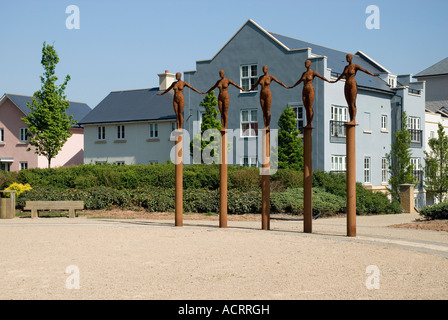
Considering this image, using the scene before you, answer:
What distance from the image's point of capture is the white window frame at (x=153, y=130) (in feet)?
147

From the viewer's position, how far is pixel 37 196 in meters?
25.1

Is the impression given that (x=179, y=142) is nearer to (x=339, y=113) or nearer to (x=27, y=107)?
(x=339, y=113)

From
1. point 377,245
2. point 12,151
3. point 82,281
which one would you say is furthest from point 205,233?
point 12,151

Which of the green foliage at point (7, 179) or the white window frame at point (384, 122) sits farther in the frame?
the white window frame at point (384, 122)

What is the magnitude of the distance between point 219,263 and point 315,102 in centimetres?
2489

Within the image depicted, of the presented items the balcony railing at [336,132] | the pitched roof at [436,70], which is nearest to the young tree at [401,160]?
the balcony railing at [336,132]

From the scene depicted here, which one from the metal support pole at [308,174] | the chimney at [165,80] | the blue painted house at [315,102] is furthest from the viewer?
the chimney at [165,80]

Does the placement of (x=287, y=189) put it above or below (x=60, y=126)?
below

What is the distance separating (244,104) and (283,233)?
72.4 ft

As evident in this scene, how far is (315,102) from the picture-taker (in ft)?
116

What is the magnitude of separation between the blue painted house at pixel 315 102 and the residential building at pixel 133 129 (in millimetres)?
5113

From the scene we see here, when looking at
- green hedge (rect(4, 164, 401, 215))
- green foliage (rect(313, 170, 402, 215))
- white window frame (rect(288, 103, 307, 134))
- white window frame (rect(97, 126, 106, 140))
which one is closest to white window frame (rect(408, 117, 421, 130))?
white window frame (rect(288, 103, 307, 134))

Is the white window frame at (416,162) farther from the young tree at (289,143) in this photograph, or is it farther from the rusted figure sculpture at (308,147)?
the rusted figure sculpture at (308,147)
